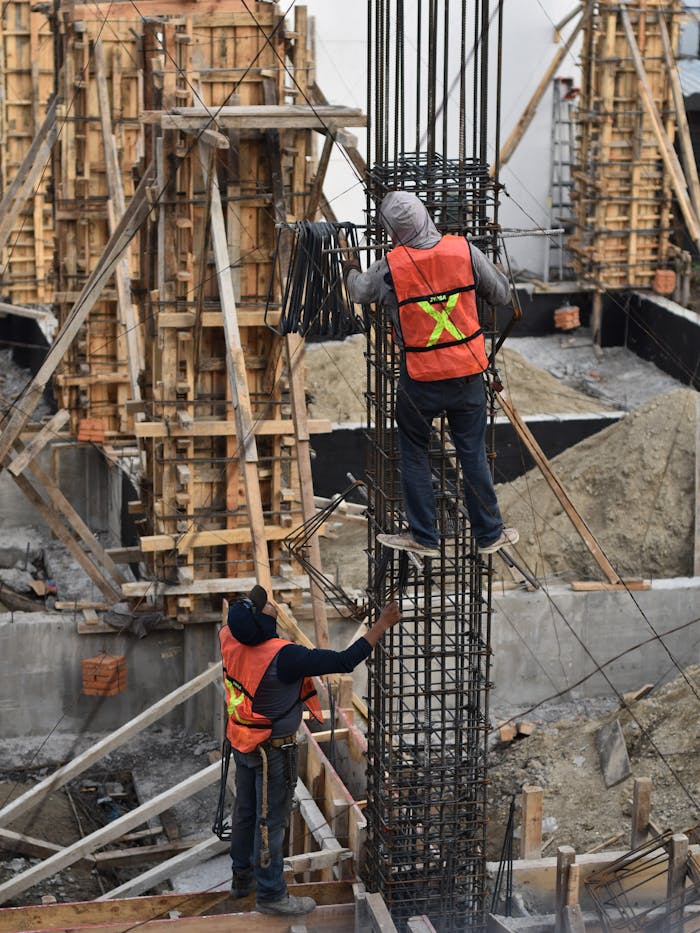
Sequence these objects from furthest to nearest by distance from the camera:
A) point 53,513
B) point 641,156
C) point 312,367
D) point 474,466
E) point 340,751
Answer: point 641,156, point 312,367, point 53,513, point 340,751, point 474,466

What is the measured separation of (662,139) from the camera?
28.5 meters

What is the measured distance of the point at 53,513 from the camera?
18641 mm

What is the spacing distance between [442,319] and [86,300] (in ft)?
24.3

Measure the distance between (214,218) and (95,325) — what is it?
6.94 meters

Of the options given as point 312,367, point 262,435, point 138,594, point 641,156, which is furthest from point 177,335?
point 641,156

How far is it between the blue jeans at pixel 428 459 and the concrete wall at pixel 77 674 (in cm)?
762

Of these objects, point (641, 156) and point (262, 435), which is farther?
point (641, 156)

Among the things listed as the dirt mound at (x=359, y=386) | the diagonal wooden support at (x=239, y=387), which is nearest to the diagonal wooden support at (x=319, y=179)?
the diagonal wooden support at (x=239, y=387)

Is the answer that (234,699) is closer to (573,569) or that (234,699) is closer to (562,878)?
(562,878)

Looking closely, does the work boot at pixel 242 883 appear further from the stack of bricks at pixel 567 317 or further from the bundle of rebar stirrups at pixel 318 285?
the stack of bricks at pixel 567 317

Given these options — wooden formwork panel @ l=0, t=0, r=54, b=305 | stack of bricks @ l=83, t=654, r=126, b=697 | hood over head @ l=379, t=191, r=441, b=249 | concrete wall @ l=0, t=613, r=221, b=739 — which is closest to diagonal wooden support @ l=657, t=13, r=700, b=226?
wooden formwork panel @ l=0, t=0, r=54, b=305

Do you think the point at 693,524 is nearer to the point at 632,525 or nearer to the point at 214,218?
the point at 632,525

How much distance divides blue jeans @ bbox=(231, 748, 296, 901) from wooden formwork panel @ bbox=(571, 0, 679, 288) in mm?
21469

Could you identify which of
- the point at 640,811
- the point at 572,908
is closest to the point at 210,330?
the point at 640,811
